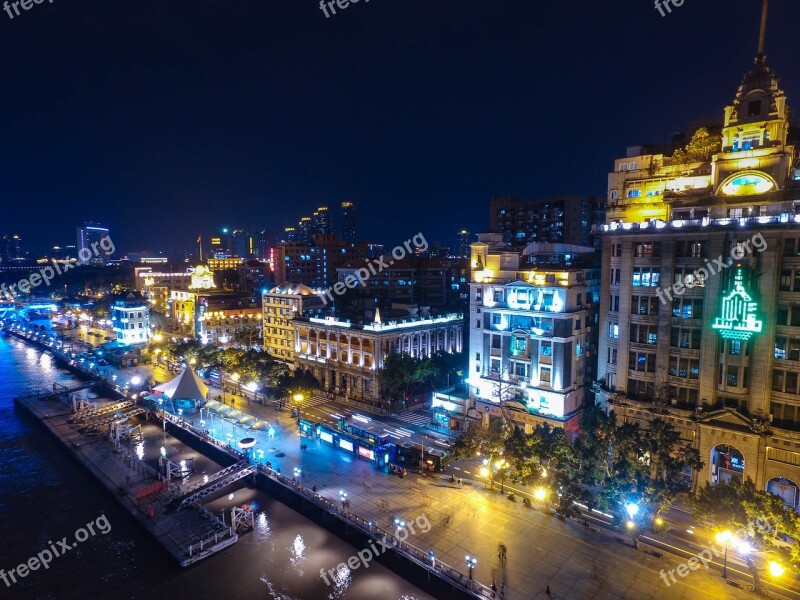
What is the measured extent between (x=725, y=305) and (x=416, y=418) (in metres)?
43.7

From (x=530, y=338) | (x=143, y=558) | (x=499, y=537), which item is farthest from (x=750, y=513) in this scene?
(x=143, y=558)

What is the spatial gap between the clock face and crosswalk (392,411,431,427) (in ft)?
156

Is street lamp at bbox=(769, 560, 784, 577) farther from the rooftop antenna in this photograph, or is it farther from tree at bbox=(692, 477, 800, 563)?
the rooftop antenna

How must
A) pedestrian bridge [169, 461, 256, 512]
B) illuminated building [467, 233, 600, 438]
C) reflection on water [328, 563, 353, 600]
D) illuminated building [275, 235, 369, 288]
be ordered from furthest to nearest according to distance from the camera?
illuminated building [275, 235, 369, 288]
illuminated building [467, 233, 600, 438]
pedestrian bridge [169, 461, 256, 512]
reflection on water [328, 563, 353, 600]

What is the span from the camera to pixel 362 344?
274 feet

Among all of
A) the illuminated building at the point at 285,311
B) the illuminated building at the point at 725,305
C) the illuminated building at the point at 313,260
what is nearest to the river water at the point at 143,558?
the illuminated building at the point at 725,305

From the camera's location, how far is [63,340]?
151 meters

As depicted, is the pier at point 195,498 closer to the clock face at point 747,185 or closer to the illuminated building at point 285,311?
the illuminated building at point 285,311

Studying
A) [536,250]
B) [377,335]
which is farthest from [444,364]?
[536,250]

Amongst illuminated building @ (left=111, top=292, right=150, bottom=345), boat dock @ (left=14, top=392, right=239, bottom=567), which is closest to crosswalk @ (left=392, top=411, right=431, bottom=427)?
boat dock @ (left=14, top=392, right=239, bottom=567)

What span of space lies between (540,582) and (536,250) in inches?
1877

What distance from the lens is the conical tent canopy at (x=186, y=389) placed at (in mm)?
70750

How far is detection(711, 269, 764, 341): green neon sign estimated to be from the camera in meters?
45.0

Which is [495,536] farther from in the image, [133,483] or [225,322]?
[225,322]
